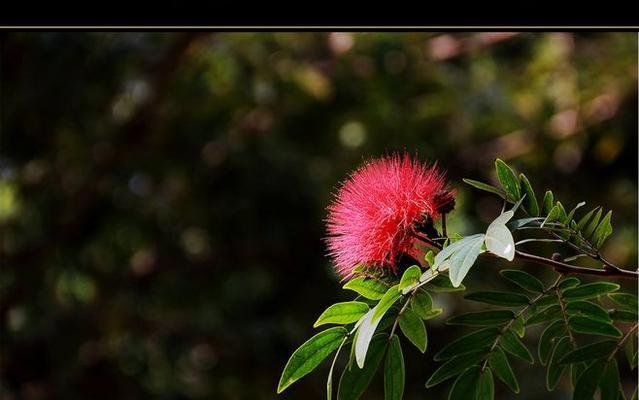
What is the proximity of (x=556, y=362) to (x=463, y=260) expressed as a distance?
314 mm

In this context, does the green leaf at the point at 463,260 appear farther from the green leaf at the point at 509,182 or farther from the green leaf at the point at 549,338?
the green leaf at the point at 549,338

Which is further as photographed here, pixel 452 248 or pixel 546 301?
pixel 546 301

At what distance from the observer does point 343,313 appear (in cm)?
104

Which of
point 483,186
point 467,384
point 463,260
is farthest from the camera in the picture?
point 467,384

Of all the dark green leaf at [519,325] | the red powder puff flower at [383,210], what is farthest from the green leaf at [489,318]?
the red powder puff flower at [383,210]

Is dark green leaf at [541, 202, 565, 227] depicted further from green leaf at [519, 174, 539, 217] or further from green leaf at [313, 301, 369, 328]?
green leaf at [313, 301, 369, 328]

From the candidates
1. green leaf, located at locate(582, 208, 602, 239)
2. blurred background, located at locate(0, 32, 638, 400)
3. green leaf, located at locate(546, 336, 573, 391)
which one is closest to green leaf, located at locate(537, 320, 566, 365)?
green leaf, located at locate(546, 336, 573, 391)

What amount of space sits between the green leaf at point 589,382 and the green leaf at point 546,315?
7cm

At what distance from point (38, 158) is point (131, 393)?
1190 millimetres

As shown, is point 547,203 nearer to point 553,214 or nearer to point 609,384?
point 553,214

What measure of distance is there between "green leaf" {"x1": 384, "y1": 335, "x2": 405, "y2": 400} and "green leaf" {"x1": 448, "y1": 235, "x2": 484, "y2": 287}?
19 centimetres

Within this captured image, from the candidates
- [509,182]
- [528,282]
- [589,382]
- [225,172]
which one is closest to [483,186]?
[509,182]

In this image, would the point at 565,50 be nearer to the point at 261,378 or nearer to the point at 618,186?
the point at 618,186

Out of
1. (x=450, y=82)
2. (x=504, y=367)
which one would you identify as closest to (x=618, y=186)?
(x=450, y=82)
